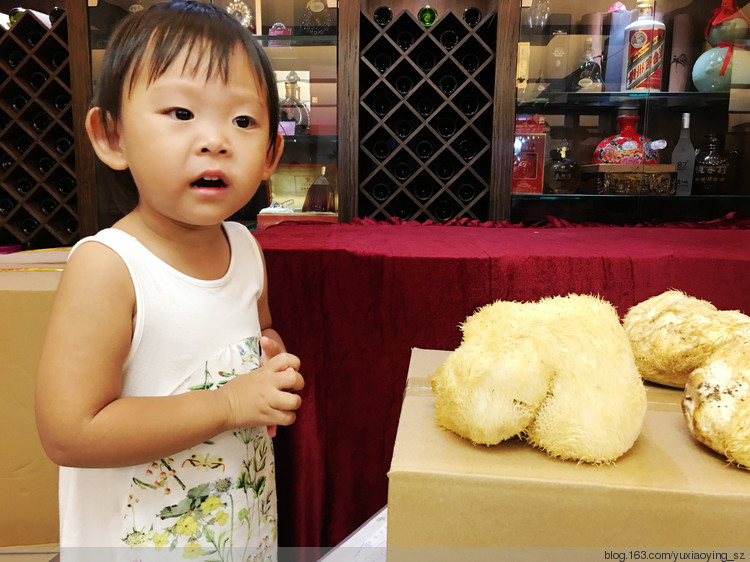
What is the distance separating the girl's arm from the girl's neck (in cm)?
6

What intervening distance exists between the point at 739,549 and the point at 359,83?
2.17m

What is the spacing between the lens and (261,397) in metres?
0.59

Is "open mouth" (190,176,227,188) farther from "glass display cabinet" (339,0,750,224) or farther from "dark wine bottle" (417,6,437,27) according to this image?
"dark wine bottle" (417,6,437,27)

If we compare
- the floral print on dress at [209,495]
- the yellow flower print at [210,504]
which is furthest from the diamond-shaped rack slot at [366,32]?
the yellow flower print at [210,504]

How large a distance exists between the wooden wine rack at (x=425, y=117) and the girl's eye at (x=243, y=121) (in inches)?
70.3

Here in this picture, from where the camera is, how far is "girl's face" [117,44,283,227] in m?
0.54

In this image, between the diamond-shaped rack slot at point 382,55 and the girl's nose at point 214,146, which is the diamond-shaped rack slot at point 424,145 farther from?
the girl's nose at point 214,146

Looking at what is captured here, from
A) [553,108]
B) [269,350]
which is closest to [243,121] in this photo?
[269,350]

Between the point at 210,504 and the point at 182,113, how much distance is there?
43 cm

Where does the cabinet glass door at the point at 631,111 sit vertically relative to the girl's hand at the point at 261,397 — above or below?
above

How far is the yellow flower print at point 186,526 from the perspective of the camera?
61 cm

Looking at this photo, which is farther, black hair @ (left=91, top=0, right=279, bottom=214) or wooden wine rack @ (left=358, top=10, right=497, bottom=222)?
wooden wine rack @ (left=358, top=10, right=497, bottom=222)

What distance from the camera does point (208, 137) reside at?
536 millimetres

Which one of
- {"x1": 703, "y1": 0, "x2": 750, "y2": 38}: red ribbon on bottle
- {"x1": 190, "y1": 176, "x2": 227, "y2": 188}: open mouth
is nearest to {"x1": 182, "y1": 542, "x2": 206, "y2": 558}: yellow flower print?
{"x1": 190, "y1": 176, "x2": 227, "y2": 188}: open mouth
